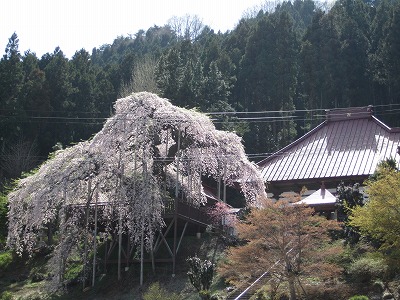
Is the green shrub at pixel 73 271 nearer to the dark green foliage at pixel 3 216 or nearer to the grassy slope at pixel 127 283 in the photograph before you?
the grassy slope at pixel 127 283

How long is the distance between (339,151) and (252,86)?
17.5 metres

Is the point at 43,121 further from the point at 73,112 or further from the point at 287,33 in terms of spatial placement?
the point at 287,33

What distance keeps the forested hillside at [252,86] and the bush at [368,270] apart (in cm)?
2252

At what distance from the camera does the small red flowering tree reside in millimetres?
28312

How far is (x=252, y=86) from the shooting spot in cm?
5325

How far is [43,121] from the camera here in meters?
49.1

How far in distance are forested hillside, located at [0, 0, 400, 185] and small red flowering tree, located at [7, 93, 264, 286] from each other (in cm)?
1390

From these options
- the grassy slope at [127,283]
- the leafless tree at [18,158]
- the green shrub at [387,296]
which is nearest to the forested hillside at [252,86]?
the leafless tree at [18,158]

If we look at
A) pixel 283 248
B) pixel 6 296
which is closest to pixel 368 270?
pixel 283 248

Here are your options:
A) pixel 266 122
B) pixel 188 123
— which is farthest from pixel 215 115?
pixel 188 123

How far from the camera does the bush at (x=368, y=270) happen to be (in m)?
22.8

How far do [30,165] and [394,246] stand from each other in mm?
30612

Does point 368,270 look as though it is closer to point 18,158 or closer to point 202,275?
point 202,275

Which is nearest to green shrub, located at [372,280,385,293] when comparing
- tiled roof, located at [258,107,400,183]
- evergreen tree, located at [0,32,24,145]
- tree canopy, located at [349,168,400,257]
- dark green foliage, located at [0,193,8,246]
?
tree canopy, located at [349,168,400,257]
